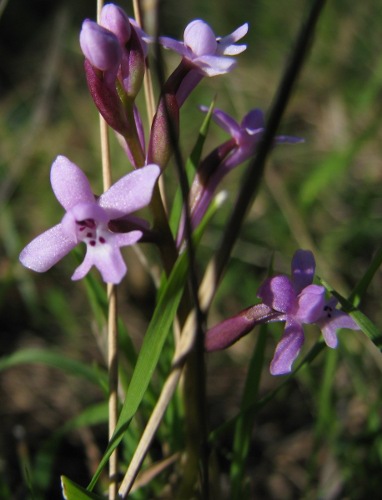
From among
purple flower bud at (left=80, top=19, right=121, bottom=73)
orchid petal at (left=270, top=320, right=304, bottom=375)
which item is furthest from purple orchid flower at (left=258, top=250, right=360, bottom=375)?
purple flower bud at (left=80, top=19, right=121, bottom=73)

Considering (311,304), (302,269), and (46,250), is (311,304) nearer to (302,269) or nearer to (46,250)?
(302,269)

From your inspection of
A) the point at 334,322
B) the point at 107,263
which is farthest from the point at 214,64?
the point at 334,322

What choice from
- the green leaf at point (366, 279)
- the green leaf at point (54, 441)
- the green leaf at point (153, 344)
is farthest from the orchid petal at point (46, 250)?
the green leaf at point (54, 441)

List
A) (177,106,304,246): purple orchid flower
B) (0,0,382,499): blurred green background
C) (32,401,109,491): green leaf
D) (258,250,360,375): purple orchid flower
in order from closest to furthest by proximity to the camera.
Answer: (258,250,360,375): purple orchid flower → (177,106,304,246): purple orchid flower → (32,401,109,491): green leaf → (0,0,382,499): blurred green background

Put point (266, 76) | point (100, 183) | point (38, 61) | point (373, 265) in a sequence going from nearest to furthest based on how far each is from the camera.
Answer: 1. point (373, 265)
2. point (100, 183)
3. point (266, 76)
4. point (38, 61)

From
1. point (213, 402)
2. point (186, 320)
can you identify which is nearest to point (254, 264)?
point (213, 402)

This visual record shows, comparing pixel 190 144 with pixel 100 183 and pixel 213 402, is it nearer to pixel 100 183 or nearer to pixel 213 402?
pixel 100 183

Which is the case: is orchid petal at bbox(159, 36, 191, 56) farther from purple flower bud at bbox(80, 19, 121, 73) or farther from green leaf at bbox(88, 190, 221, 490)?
green leaf at bbox(88, 190, 221, 490)
